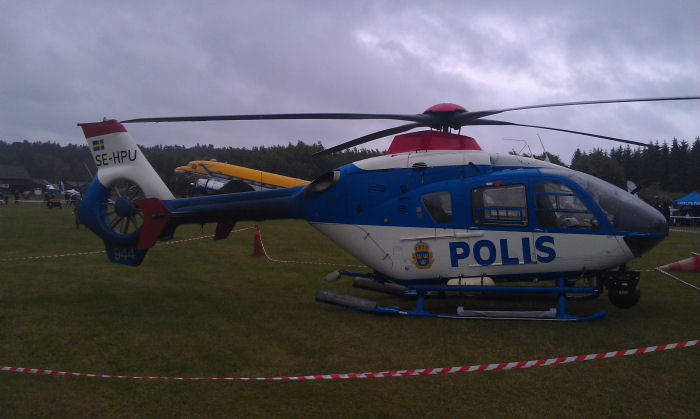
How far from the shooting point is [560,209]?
21.2 feet

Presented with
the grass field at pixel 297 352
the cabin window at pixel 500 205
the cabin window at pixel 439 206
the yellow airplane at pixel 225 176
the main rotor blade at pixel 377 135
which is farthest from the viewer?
the yellow airplane at pixel 225 176

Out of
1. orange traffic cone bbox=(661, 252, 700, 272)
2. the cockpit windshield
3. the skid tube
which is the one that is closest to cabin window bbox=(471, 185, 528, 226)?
the cockpit windshield

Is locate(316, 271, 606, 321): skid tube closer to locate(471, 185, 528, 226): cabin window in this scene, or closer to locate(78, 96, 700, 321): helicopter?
locate(78, 96, 700, 321): helicopter

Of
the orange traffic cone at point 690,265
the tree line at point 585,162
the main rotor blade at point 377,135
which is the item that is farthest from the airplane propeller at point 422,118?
Answer: the tree line at point 585,162

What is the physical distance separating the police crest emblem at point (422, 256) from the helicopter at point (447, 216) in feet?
0.05

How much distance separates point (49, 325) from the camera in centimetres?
627

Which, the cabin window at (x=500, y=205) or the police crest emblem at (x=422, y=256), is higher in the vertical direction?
the cabin window at (x=500, y=205)

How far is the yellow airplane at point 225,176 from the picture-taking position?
26484 mm

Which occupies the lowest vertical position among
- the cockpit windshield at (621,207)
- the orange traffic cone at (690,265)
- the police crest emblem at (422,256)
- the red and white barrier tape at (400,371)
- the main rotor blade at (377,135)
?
the orange traffic cone at (690,265)

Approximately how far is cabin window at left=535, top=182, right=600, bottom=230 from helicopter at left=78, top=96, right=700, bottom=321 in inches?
0.6

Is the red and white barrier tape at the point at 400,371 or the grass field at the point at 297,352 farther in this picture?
the red and white barrier tape at the point at 400,371

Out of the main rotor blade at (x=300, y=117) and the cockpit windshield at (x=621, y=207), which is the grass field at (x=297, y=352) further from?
the main rotor blade at (x=300, y=117)

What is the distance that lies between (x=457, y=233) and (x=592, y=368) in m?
2.58

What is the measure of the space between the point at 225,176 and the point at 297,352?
24814 mm
